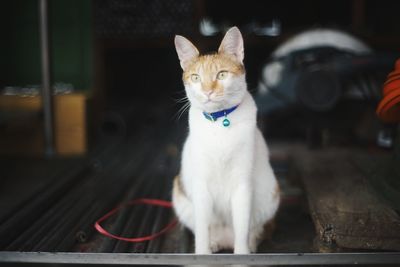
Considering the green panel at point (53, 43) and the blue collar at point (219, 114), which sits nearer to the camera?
the blue collar at point (219, 114)

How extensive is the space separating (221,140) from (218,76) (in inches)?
9.7

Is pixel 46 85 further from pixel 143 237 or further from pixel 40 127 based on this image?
pixel 143 237

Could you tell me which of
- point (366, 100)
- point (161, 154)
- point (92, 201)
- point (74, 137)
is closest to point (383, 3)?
point (366, 100)

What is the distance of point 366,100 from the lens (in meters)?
3.39

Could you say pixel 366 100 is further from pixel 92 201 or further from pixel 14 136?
pixel 14 136

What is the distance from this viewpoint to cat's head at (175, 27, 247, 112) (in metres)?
1.79

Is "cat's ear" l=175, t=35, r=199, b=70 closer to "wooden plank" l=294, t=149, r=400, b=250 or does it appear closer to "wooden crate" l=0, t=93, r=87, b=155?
"wooden plank" l=294, t=149, r=400, b=250

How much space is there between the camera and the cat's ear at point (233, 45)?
183 cm

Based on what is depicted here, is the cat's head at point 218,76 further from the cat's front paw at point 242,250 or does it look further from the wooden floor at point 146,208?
the wooden floor at point 146,208

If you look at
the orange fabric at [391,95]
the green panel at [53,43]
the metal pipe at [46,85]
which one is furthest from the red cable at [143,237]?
the green panel at [53,43]

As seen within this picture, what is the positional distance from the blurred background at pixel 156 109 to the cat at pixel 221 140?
1.08 feet

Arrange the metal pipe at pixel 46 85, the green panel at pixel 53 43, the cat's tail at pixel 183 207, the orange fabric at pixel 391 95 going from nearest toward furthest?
the orange fabric at pixel 391 95 → the cat's tail at pixel 183 207 → the metal pipe at pixel 46 85 → the green panel at pixel 53 43

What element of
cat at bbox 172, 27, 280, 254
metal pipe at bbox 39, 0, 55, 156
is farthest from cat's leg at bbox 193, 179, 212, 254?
metal pipe at bbox 39, 0, 55, 156

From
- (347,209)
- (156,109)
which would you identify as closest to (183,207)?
(347,209)
